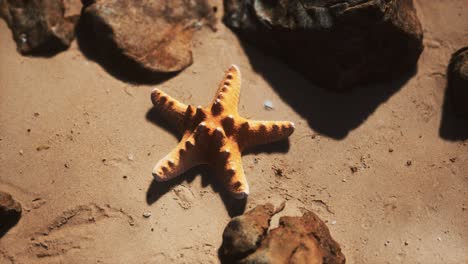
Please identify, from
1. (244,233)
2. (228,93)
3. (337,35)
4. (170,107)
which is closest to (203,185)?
(244,233)

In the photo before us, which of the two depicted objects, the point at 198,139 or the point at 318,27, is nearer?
the point at 198,139

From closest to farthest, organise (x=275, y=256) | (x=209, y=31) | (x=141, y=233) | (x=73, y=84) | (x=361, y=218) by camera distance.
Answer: (x=275, y=256) < (x=141, y=233) < (x=361, y=218) < (x=73, y=84) < (x=209, y=31)

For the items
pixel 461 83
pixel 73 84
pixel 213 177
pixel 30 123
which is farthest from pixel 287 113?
pixel 30 123

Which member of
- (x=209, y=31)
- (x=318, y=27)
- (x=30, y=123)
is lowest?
(x=30, y=123)

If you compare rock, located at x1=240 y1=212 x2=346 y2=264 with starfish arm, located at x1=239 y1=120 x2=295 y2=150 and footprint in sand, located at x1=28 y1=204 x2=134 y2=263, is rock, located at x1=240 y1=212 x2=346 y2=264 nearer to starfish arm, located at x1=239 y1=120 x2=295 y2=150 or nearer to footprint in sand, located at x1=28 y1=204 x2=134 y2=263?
starfish arm, located at x1=239 y1=120 x2=295 y2=150

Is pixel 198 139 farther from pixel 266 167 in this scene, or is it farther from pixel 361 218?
pixel 361 218

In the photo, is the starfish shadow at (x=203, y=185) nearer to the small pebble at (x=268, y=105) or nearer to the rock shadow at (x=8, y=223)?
the small pebble at (x=268, y=105)

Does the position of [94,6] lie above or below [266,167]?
above
